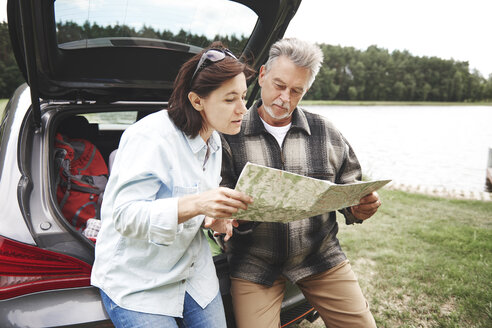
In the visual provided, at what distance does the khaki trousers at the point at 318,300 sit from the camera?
1.64 m

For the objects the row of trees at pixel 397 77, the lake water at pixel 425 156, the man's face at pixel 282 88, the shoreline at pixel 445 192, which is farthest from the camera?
the row of trees at pixel 397 77

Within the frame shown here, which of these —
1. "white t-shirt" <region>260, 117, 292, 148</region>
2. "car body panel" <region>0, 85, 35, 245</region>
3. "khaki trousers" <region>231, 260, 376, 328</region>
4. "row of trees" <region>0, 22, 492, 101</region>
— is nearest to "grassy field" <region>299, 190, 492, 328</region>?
"khaki trousers" <region>231, 260, 376, 328</region>

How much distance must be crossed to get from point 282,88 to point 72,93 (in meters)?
1.26

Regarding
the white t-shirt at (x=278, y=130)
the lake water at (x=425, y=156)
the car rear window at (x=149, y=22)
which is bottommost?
the lake water at (x=425, y=156)

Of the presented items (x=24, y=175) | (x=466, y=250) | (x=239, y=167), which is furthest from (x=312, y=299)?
(x=466, y=250)

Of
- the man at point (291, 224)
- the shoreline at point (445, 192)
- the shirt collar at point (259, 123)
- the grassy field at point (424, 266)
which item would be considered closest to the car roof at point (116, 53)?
the man at point (291, 224)

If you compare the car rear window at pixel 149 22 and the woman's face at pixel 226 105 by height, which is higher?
the car rear window at pixel 149 22

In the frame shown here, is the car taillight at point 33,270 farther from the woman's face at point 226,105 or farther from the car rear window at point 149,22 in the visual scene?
the car rear window at point 149,22

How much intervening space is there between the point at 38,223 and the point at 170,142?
2.14ft

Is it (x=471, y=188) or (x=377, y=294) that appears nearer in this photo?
→ (x=377, y=294)

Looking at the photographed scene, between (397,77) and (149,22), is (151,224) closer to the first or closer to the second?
(149,22)

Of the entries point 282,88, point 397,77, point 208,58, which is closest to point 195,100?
point 208,58

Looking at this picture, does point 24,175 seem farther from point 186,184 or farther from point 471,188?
point 471,188

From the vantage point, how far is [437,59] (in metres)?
39.2
